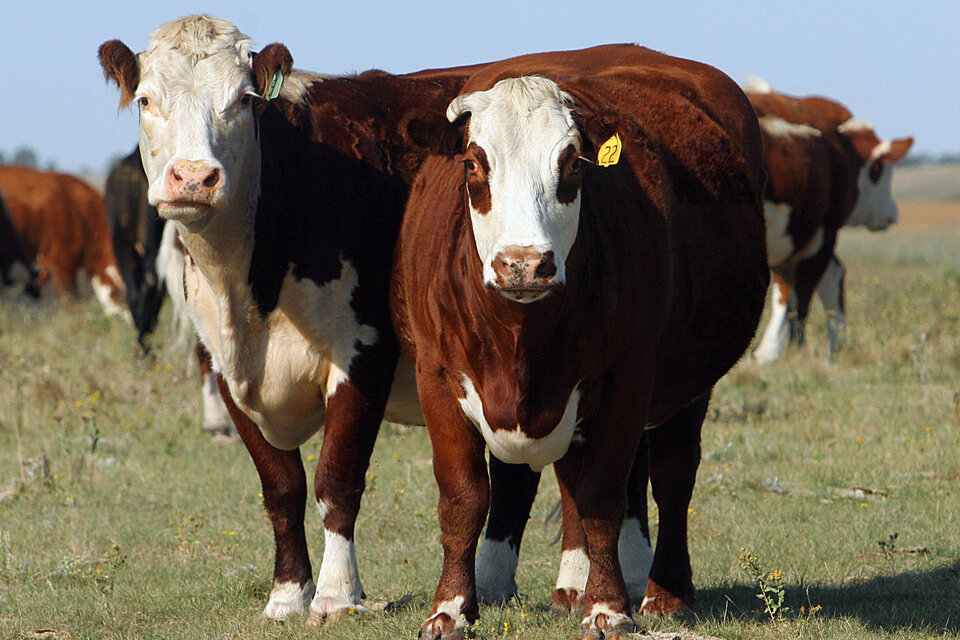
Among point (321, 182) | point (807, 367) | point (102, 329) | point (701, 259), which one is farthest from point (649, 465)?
point (102, 329)

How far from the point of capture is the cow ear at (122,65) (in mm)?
4812

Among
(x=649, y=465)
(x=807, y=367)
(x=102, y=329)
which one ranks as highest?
(x=649, y=465)

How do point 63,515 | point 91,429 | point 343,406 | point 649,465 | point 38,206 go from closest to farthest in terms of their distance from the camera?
point 343,406 < point 649,465 < point 63,515 < point 91,429 < point 38,206

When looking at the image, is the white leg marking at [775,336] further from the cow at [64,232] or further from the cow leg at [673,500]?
the cow at [64,232]

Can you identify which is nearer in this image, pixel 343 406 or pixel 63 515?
pixel 343 406

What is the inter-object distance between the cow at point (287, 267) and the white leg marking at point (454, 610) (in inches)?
28.3

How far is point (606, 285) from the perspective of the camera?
13.7 feet

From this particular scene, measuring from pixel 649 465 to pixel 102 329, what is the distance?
942cm

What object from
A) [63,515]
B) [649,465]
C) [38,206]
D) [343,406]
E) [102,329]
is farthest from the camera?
[38,206]

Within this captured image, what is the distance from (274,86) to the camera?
4.88 m

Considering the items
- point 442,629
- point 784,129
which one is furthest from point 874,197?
point 442,629

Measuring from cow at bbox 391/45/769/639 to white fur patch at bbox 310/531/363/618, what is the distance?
703 millimetres

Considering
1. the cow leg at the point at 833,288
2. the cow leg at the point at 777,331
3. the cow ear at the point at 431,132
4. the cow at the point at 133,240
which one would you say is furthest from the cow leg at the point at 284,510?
the cow leg at the point at 833,288

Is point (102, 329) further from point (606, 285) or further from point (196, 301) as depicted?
point (606, 285)
